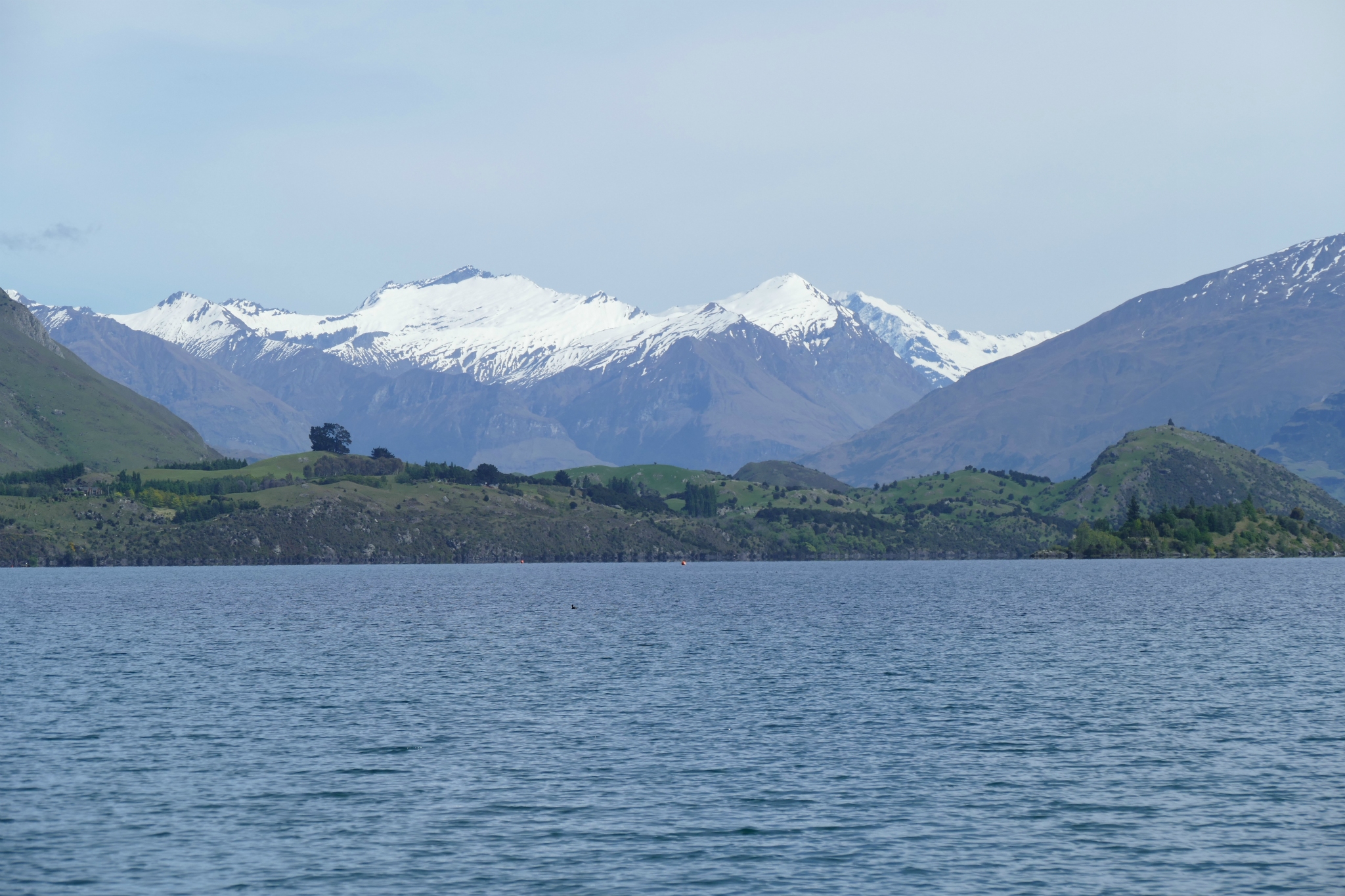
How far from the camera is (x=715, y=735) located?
258 feet

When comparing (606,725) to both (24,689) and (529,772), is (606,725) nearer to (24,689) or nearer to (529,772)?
(529,772)

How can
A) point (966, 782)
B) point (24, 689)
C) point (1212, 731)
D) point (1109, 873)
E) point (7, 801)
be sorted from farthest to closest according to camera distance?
1. point (24, 689)
2. point (1212, 731)
3. point (966, 782)
4. point (7, 801)
5. point (1109, 873)

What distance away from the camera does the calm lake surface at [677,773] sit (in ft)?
160

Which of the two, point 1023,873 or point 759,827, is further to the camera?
point 759,827

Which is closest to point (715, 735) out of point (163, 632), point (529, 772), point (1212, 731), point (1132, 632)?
point (529, 772)

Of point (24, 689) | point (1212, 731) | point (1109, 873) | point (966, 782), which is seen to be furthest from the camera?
point (24, 689)

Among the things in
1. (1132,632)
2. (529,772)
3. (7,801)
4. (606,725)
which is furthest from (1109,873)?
(1132,632)

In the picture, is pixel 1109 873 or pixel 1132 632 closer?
pixel 1109 873

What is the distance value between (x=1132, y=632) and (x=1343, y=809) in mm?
101183

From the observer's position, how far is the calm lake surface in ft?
160

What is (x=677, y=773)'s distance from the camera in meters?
67.1

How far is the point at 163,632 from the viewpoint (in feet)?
539

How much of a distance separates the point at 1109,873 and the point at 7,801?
4877 centimetres

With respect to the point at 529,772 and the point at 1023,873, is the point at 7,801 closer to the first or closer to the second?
the point at 529,772
